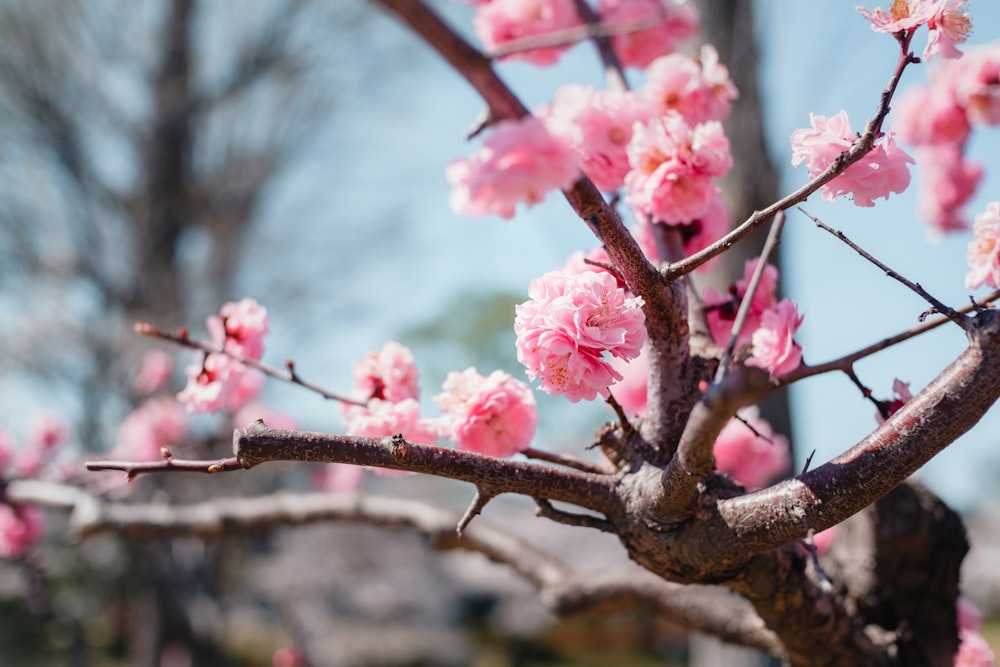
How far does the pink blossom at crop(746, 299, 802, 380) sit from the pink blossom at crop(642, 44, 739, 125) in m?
0.38

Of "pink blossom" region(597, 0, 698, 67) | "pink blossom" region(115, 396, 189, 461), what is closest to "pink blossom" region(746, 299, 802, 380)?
"pink blossom" region(597, 0, 698, 67)

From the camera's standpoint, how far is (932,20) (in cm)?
77

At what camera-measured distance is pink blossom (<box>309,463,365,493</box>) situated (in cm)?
280

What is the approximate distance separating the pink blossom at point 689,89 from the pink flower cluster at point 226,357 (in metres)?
0.69

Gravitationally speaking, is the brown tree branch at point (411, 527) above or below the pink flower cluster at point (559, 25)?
below

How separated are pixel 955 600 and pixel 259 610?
Result: 997cm

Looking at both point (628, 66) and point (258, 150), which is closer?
point (628, 66)

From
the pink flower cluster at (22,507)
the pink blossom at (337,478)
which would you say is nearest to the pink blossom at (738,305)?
the pink blossom at (337,478)

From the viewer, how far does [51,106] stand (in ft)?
20.4

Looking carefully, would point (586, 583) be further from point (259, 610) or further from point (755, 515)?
point (259, 610)

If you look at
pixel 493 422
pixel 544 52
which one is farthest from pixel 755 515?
pixel 544 52

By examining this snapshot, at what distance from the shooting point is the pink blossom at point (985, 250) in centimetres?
89

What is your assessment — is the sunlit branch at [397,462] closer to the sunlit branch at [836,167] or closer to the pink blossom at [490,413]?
the pink blossom at [490,413]

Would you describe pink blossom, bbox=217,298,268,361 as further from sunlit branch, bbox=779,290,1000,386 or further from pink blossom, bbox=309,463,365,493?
pink blossom, bbox=309,463,365,493
